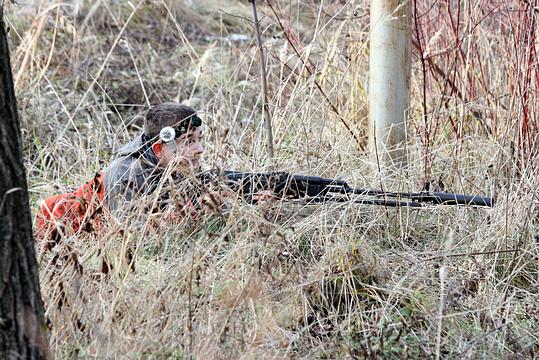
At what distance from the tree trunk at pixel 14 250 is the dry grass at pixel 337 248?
209mm

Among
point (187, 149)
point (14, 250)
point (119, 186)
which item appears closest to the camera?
point (14, 250)

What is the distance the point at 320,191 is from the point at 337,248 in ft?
1.24

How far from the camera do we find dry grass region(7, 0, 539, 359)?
9.68 ft

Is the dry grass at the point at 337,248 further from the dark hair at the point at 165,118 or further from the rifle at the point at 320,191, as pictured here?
the dark hair at the point at 165,118

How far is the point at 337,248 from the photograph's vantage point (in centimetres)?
365

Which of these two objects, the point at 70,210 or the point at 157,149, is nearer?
the point at 70,210

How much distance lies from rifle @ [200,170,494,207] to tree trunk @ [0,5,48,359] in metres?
1.35

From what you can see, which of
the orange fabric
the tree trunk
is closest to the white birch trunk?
the orange fabric

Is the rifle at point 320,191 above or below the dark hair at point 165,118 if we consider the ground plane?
below

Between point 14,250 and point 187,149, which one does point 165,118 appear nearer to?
point 187,149

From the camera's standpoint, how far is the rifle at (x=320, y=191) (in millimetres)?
3770

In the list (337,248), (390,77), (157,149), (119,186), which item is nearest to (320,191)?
(337,248)

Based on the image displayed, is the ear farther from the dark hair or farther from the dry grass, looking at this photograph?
the dry grass

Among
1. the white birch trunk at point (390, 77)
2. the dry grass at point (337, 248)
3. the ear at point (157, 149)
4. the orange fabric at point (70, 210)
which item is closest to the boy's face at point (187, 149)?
the ear at point (157, 149)
